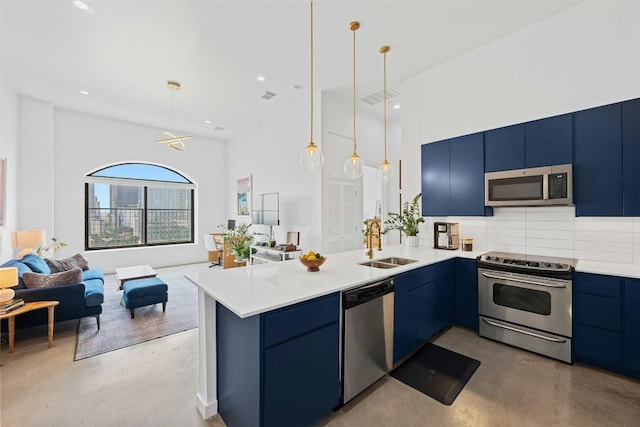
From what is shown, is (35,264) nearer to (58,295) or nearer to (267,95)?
(58,295)

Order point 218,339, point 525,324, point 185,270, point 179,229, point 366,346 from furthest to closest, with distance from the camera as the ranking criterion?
point 179,229 → point 185,270 → point 525,324 → point 366,346 → point 218,339

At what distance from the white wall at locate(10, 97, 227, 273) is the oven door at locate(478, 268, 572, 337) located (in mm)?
7328

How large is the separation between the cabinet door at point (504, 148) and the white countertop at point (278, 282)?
56.5 inches

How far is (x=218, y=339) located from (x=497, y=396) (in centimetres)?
222

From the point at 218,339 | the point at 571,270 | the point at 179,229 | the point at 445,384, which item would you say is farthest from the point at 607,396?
the point at 179,229

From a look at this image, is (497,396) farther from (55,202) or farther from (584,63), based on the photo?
(55,202)

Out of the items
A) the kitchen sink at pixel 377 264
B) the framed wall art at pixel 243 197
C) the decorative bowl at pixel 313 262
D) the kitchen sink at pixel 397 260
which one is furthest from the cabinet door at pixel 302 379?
the framed wall art at pixel 243 197

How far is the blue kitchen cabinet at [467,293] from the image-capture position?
304 centimetres

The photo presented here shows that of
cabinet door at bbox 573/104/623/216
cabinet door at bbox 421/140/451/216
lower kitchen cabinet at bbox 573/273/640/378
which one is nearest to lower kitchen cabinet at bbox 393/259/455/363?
cabinet door at bbox 421/140/451/216

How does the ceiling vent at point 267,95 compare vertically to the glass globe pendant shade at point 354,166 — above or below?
above

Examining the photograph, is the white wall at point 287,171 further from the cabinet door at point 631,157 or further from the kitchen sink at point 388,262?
the cabinet door at point 631,157

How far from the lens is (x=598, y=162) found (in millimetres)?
2562

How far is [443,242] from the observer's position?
375cm

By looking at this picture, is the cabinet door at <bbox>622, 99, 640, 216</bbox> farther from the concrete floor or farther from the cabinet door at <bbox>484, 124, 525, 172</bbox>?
the concrete floor
